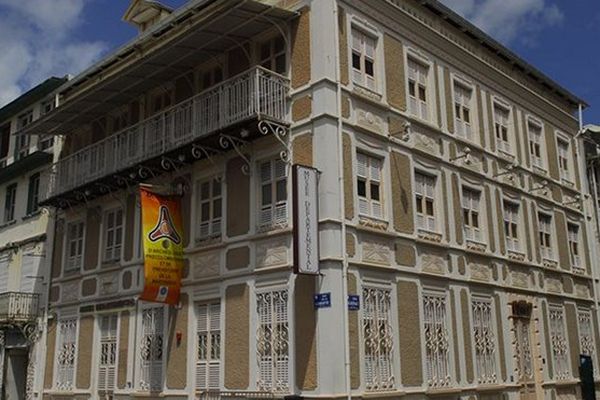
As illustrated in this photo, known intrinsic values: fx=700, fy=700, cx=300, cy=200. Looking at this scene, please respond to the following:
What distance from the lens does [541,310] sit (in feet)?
78.6

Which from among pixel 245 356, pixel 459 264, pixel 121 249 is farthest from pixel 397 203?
pixel 121 249

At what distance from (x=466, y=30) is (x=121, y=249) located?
43.3 feet

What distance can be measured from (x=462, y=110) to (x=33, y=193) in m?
17.5

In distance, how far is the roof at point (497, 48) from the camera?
21.5m

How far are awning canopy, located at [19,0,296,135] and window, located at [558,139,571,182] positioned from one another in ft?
49.6

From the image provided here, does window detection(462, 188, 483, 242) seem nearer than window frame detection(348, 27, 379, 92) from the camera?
No

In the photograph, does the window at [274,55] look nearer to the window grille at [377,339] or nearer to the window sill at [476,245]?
the window grille at [377,339]

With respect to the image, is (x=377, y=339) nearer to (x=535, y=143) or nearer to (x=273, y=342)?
(x=273, y=342)

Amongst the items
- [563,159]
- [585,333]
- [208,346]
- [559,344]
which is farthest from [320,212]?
[563,159]

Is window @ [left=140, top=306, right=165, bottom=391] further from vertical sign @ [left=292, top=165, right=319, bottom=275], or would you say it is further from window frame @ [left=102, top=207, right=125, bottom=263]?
vertical sign @ [left=292, top=165, right=319, bottom=275]

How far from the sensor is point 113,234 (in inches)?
904

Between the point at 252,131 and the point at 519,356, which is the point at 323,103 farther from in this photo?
the point at 519,356

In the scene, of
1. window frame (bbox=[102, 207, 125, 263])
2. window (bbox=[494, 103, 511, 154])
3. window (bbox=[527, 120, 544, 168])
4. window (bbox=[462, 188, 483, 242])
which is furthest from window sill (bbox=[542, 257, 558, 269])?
window frame (bbox=[102, 207, 125, 263])

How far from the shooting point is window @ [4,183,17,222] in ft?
97.8
